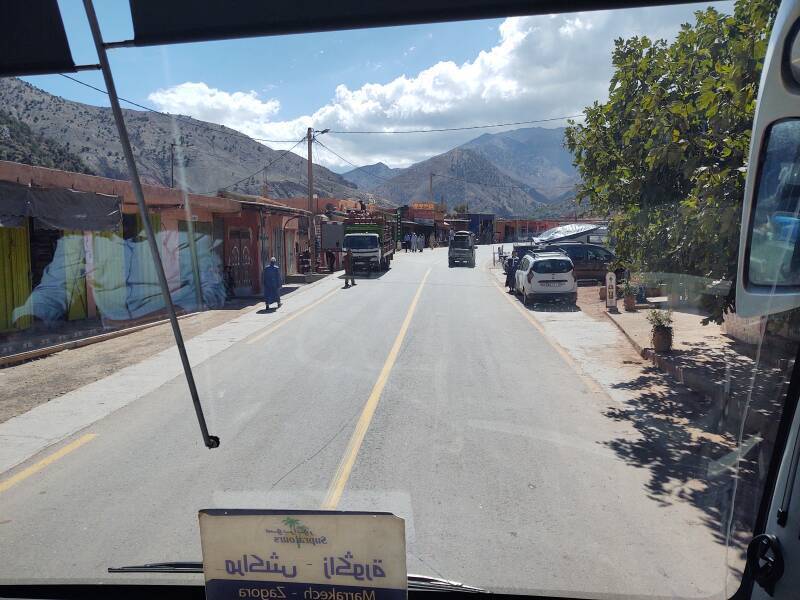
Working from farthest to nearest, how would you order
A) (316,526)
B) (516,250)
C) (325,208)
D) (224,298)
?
(325,208) < (516,250) < (224,298) < (316,526)

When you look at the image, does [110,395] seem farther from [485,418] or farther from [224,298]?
[224,298]

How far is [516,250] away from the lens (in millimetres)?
33844

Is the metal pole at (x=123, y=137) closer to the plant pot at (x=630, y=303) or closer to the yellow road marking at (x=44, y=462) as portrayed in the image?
the yellow road marking at (x=44, y=462)

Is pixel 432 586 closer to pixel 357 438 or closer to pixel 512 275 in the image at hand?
pixel 357 438

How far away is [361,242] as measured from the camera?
117ft

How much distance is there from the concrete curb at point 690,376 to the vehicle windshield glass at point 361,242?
23.4m

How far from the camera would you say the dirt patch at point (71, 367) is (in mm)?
9875

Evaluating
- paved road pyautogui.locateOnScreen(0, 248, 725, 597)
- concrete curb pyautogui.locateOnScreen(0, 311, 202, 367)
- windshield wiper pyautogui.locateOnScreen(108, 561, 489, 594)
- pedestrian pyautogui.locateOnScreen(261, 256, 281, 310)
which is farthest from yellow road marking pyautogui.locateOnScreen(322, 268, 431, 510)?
pedestrian pyautogui.locateOnScreen(261, 256, 281, 310)

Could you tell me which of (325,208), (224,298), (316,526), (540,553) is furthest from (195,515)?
(325,208)

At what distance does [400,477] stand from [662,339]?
26.4ft

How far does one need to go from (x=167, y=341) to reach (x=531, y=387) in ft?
27.4

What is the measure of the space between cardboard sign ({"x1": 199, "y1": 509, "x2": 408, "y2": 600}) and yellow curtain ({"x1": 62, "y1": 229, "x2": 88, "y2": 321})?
15.6 m

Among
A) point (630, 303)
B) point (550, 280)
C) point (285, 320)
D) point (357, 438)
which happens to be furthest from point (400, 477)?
point (550, 280)

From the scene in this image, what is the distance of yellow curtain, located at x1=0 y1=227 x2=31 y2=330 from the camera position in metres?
14.4
